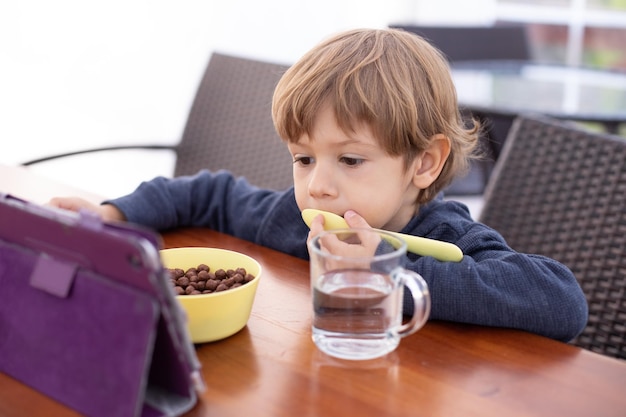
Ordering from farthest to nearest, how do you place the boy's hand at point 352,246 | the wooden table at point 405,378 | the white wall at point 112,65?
the white wall at point 112,65, the boy's hand at point 352,246, the wooden table at point 405,378

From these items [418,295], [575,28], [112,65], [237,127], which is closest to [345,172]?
[418,295]

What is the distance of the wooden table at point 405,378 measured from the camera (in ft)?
2.54

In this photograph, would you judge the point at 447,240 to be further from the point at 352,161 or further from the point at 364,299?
the point at 364,299

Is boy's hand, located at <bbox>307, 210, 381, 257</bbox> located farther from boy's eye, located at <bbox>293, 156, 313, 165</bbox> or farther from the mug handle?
boy's eye, located at <bbox>293, 156, 313, 165</bbox>

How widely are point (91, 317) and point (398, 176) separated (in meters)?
0.62

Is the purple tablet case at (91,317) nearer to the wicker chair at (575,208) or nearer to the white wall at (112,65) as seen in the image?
the wicker chair at (575,208)

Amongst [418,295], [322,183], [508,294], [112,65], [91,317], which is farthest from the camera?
[112,65]

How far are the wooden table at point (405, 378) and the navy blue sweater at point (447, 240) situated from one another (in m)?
Answer: 0.03

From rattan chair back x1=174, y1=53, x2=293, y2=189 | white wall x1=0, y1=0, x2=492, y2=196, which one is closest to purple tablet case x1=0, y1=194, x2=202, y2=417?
rattan chair back x1=174, y1=53, x2=293, y2=189

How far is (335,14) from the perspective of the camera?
4.61 meters

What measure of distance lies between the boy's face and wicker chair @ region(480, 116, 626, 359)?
361mm

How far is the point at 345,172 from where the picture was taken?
46.1 inches

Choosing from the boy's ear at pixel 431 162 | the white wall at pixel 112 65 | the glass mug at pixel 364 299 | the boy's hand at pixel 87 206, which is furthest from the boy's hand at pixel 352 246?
the white wall at pixel 112 65

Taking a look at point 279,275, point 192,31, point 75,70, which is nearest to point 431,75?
point 279,275
